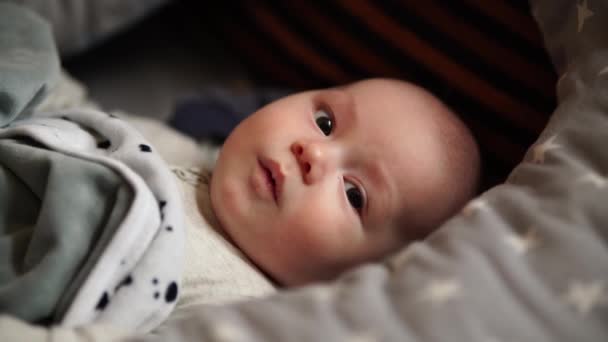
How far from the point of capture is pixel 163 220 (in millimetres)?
652

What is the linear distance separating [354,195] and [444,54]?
33 centimetres

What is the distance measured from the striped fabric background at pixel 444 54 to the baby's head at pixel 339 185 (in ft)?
0.40

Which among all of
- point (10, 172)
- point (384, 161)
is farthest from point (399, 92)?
point (10, 172)

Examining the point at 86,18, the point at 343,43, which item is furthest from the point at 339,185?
the point at 86,18

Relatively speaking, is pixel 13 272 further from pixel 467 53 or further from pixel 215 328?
pixel 467 53

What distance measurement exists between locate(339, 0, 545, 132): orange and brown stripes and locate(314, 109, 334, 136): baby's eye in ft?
0.77

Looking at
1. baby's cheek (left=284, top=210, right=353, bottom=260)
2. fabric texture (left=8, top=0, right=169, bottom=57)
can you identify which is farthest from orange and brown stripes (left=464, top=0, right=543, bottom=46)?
fabric texture (left=8, top=0, right=169, bottom=57)

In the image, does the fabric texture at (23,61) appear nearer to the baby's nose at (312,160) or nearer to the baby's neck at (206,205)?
the baby's neck at (206,205)

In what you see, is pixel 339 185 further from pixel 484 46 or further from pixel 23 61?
pixel 23 61

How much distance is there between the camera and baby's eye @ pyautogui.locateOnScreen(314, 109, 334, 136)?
0.84 meters

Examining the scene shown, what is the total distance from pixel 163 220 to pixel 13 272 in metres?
0.16

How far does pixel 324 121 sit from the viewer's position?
85cm

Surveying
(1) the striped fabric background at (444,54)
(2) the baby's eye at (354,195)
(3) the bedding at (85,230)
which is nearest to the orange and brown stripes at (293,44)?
→ (1) the striped fabric background at (444,54)

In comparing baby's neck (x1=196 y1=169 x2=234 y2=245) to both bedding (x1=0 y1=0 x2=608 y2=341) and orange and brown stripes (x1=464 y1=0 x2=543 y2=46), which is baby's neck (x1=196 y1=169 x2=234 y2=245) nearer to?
bedding (x1=0 y1=0 x2=608 y2=341)
